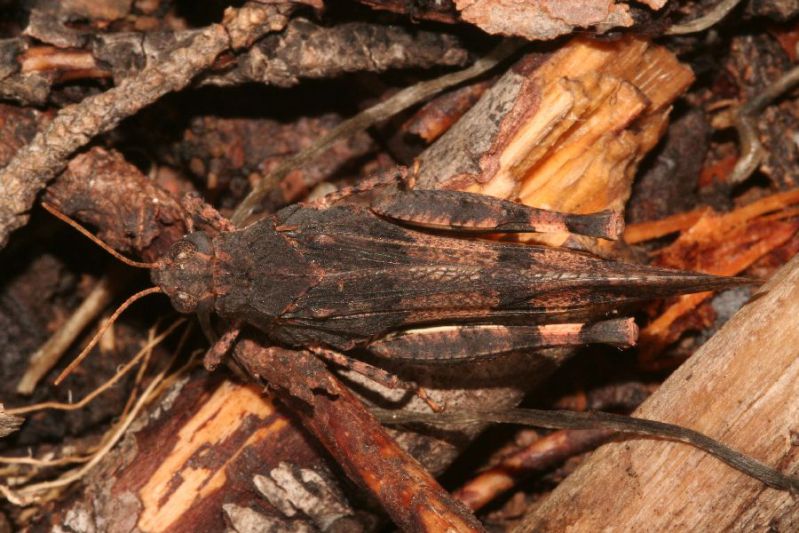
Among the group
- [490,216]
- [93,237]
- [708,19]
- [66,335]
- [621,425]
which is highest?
[708,19]

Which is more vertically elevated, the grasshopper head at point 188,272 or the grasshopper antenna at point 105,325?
the grasshopper head at point 188,272

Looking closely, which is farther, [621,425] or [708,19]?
[708,19]

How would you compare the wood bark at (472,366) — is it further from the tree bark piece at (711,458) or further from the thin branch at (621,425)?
the tree bark piece at (711,458)

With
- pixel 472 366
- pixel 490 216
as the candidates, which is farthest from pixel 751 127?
pixel 472 366

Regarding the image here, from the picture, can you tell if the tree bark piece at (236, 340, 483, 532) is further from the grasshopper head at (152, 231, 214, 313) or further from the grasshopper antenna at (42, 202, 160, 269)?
the grasshopper antenna at (42, 202, 160, 269)

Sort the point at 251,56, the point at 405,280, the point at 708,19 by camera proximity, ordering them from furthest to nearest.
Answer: the point at 251,56 < the point at 708,19 < the point at 405,280

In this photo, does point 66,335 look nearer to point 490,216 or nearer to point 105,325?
point 105,325

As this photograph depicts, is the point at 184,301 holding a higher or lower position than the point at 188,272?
lower

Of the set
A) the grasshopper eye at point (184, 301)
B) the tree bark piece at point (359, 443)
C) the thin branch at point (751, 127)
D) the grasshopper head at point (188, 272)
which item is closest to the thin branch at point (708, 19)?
the thin branch at point (751, 127)
